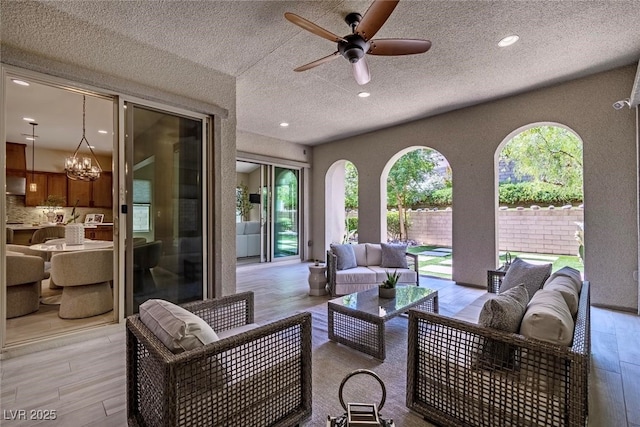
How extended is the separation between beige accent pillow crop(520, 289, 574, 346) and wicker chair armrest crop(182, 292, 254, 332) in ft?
6.11

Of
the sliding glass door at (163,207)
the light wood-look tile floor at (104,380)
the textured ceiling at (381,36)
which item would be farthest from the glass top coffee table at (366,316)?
the textured ceiling at (381,36)

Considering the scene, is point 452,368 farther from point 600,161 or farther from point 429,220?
point 429,220

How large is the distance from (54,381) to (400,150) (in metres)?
5.61

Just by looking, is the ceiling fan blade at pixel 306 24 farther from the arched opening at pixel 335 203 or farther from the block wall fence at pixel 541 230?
the block wall fence at pixel 541 230

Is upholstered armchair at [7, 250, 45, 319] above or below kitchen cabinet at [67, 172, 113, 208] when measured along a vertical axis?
below

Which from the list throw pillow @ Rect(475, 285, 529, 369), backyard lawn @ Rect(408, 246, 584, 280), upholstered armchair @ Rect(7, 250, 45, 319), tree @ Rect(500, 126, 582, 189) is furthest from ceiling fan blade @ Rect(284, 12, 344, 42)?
tree @ Rect(500, 126, 582, 189)

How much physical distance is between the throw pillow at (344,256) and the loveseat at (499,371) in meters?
2.53

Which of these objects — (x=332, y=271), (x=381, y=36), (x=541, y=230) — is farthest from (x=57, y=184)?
(x=541, y=230)

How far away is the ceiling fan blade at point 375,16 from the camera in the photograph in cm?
198

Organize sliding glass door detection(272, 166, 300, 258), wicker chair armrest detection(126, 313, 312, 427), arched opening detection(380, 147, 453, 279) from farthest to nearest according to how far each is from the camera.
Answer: arched opening detection(380, 147, 453, 279) → sliding glass door detection(272, 166, 300, 258) → wicker chair armrest detection(126, 313, 312, 427)

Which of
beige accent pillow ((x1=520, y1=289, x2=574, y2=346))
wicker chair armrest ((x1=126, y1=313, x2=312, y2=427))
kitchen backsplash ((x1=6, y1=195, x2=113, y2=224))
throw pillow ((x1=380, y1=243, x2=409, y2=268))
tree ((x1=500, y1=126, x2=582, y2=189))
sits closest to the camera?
wicker chair armrest ((x1=126, y1=313, x2=312, y2=427))

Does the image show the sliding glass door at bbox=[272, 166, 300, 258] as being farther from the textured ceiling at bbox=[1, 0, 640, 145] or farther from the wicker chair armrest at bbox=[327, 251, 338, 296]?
the wicker chair armrest at bbox=[327, 251, 338, 296]

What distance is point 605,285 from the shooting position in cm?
360

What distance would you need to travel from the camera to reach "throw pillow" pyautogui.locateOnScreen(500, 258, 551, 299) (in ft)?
8.51
